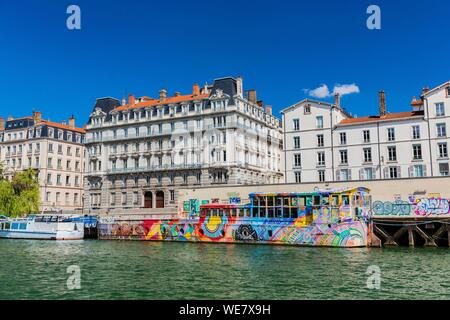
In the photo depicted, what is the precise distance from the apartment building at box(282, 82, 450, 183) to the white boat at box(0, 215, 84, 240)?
30655mm

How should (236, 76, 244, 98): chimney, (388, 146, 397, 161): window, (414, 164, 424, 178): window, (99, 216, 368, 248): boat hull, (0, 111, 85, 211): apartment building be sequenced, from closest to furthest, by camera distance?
(99, 216, 368, 248): boat hull < (414, 164, 424, 178): window < (388, 146, 397, 161): window < (236, 76, 244, 98): chimney < (0, 111, 85, 211): apartment building

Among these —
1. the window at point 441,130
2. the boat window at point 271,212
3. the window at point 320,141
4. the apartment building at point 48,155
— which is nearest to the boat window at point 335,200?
the boat window at point 271,212

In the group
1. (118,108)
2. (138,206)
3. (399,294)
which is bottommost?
(399,294)

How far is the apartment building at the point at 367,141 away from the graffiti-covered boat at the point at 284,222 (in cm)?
1429

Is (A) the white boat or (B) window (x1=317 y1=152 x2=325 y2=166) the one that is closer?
(A) the white boat

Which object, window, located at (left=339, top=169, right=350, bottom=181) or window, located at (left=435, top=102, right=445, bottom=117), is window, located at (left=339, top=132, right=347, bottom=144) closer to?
window, located at (left=339, top=169, right=350, bottom=181)

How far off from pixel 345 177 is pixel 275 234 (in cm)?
1906

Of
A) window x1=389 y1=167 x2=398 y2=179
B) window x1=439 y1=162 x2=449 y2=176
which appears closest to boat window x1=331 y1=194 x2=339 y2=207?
window x1=389 y1=167 x2=398 y2=179

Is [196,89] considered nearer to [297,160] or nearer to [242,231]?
[297,160]

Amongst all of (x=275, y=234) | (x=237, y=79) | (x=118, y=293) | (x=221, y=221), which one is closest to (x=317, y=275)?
(x=118, y=293)

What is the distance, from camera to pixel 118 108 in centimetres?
8894

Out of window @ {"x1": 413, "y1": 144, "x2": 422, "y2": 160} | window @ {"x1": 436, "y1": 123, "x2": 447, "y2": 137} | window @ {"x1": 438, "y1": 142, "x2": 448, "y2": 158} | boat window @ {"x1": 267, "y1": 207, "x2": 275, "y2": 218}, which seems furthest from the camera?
window @ {"x1": 413, "y1": 144, "x2": 422, "y2": 160}

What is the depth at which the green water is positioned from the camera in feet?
70.8

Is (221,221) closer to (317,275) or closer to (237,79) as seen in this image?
(317,275)
